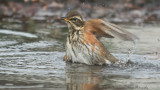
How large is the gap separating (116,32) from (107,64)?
67 centimetres

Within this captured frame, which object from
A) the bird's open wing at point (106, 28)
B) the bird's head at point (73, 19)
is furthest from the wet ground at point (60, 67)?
the bird's head at point (73, 19)

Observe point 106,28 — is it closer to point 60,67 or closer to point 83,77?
point 60,67

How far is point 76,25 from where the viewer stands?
8.38 m

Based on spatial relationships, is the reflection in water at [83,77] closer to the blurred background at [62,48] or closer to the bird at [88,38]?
the blurred background at [62,48]

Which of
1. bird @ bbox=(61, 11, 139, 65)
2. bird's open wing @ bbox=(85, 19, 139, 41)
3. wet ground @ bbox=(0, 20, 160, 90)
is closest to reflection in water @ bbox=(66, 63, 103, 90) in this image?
wet ground @ bbox=(0, 20, 160, 90)

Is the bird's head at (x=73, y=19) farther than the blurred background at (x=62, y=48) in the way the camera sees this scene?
Yes

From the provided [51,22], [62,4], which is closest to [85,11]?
[62,4]

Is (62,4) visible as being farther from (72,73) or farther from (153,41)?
(72,73)

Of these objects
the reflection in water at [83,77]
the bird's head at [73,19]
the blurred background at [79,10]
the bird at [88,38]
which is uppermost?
the blurred background at [79,10]

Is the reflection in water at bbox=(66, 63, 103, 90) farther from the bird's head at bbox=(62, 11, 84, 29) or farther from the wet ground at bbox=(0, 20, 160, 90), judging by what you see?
the bird's head at bbox=(62, 11, 84, 29)

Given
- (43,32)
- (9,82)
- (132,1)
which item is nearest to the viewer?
(9,82)

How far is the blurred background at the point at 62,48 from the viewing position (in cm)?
650

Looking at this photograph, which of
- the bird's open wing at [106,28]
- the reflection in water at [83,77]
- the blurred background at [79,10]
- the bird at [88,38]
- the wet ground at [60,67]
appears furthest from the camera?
the blurred background at [79,10]

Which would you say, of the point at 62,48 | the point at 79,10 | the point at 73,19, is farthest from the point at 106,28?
the point at 79,10
